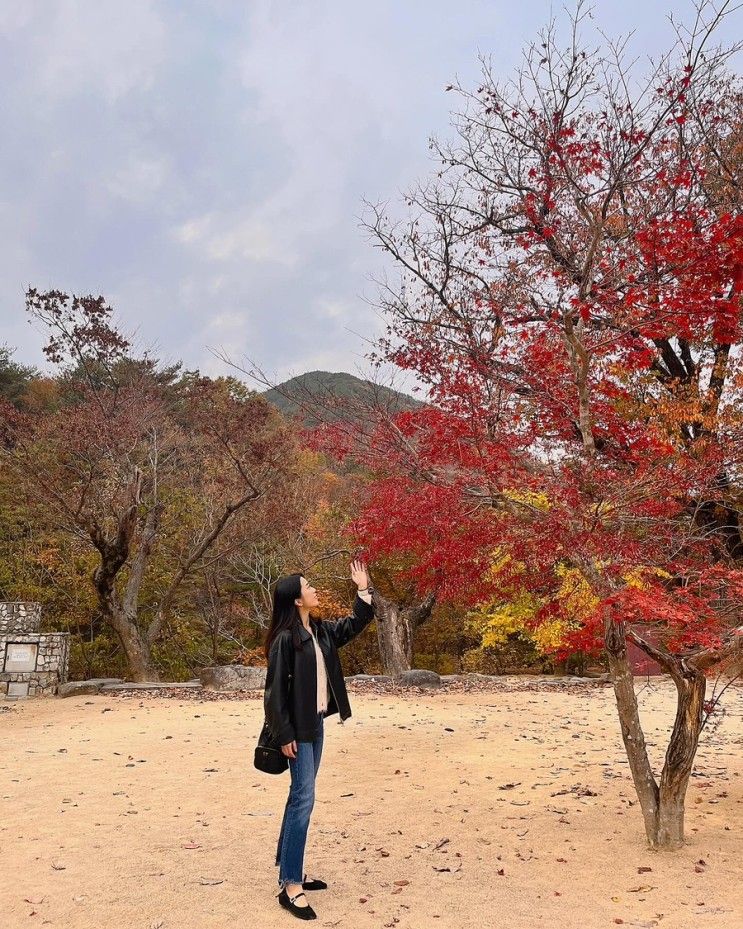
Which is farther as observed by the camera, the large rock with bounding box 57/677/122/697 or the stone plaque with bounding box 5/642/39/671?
the stone plaque with bounding box 5/642/39/671

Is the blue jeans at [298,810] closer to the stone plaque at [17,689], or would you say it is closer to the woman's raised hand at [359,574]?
the woman's raised hand at [359,574]

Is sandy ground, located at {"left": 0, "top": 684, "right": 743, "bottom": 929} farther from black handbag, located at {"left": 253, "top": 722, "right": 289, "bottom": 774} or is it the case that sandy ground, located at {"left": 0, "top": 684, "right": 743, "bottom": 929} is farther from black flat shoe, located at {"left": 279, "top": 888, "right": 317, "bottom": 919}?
black handbag, located at {"left": 253, "top": 722, "right": 289, "bottom": 774}

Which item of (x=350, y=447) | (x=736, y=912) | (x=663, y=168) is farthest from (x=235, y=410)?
(x=736, y=912)

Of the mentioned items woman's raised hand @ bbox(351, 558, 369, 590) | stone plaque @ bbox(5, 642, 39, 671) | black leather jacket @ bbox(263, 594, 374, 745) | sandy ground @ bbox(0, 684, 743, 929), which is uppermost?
woman's raised hand @ bbox(351, 558, 369, 590)

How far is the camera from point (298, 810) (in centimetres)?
361

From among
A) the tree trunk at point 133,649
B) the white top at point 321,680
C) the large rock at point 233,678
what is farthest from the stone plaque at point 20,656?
the white top at point 321,680

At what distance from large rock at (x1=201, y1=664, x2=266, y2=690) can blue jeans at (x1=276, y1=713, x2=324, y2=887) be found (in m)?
9.93

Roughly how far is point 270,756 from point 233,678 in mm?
10226

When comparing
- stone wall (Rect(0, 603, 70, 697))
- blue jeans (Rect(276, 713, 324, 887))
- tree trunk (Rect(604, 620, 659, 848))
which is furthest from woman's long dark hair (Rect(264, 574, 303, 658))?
stone wall (Rect(0, 603, 70, 697))

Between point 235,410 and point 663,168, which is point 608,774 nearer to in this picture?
point 663,168

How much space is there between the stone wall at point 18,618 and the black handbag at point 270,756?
12.5 m

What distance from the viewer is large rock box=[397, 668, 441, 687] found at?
1412cm

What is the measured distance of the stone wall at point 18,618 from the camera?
47.4 ft

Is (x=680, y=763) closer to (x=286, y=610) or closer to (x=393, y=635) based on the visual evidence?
(x=286, y=610)
